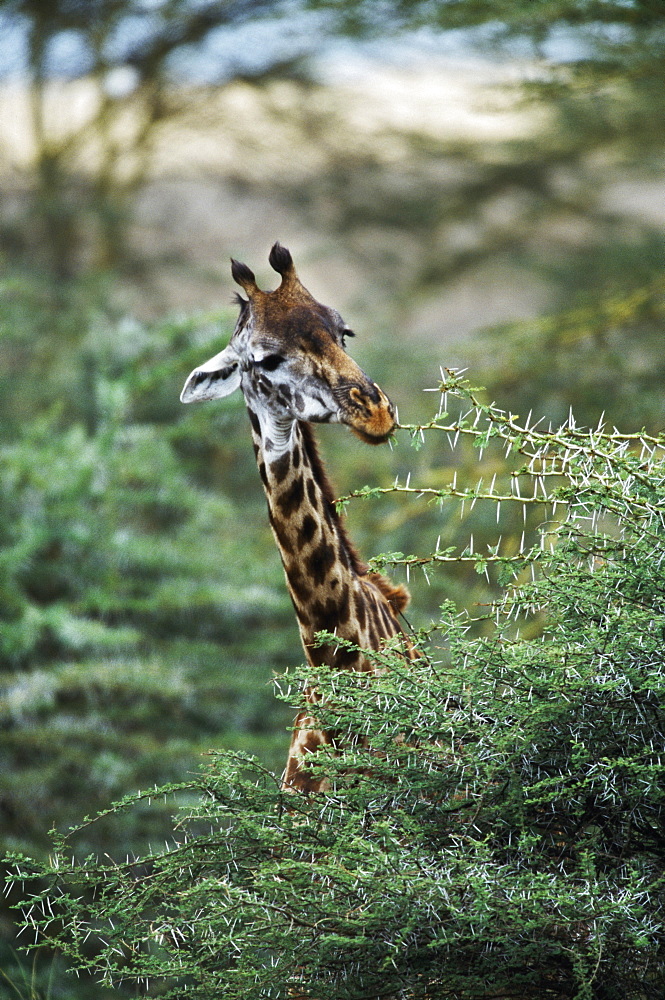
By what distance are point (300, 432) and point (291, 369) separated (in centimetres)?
20

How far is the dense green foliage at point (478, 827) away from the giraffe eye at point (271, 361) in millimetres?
676

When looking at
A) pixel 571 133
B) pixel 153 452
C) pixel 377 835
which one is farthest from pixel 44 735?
pixel 571 133

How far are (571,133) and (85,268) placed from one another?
480 centimetres

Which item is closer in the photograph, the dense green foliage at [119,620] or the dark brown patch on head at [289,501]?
the dark brown patch on head at [289,501]

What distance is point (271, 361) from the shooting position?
2.52 m

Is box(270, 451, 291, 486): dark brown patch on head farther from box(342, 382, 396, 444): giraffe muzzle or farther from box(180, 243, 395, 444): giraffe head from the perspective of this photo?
box(342, 382, 396, 444): giraffe muzzle

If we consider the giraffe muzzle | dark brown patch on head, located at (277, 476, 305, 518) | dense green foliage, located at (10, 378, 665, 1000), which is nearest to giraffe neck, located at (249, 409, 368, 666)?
dark brown patch on head, located at (277, 476, 305, 518)

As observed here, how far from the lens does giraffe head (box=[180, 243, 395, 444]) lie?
91.9 inches

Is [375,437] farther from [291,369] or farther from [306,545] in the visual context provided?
[306,545]

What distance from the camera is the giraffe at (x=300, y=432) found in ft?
8.07

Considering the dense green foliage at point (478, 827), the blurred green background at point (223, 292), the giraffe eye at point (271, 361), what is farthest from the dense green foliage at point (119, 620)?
the dense green foliage at point (478, 827)

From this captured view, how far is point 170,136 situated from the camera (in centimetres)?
1097

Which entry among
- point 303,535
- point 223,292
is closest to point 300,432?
point 303,535

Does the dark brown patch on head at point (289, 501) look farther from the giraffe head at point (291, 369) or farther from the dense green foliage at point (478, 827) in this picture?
the dense green foliage at point (478, 827)
